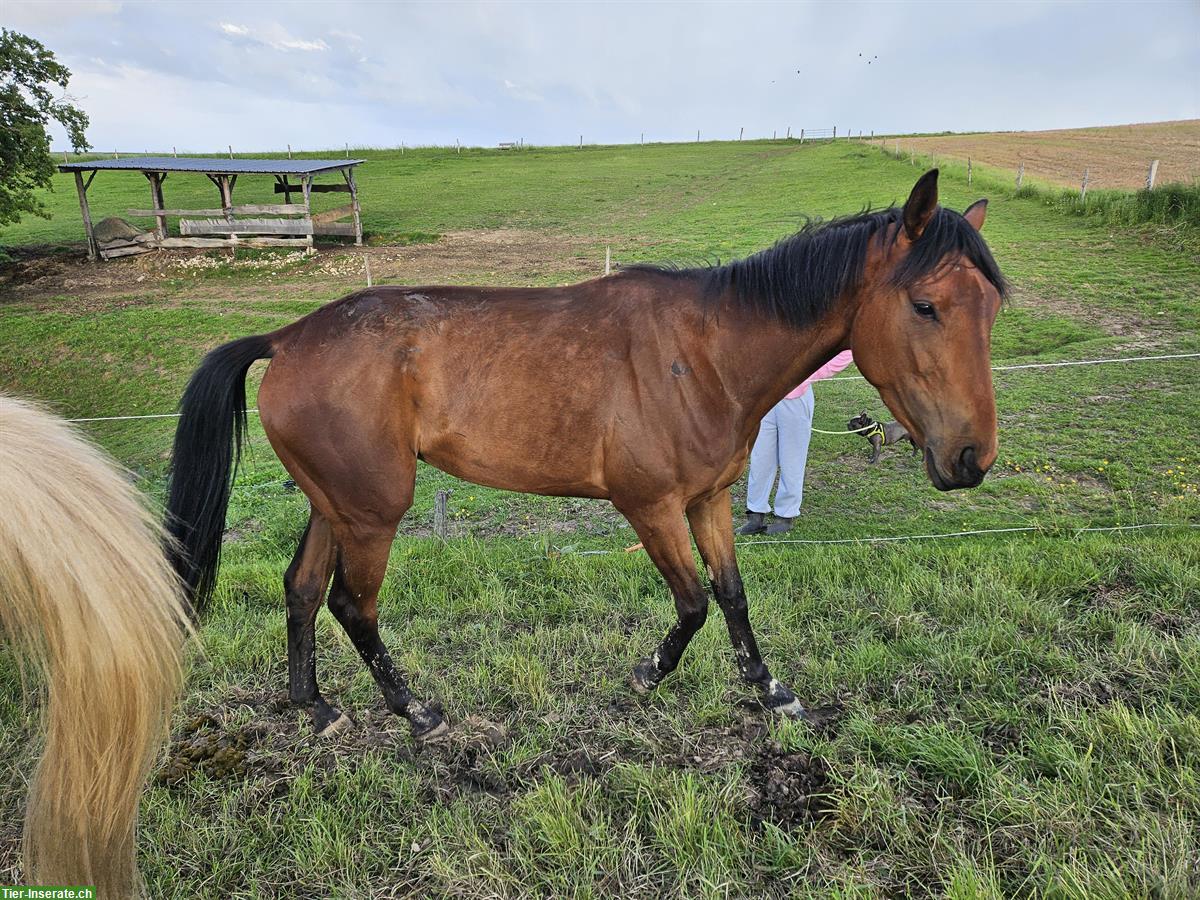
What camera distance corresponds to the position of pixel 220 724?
311cm

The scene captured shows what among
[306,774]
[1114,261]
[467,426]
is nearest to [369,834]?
[306,774]

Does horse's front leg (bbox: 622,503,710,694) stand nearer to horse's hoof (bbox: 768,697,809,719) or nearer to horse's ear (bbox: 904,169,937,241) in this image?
horse's hoof (bbox: 768,697,809,719)

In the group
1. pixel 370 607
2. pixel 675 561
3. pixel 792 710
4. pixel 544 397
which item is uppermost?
pixel 544 397

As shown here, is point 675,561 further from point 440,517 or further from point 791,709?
point 440,517

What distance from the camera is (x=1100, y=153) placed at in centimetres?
3259

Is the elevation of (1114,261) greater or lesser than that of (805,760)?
greater

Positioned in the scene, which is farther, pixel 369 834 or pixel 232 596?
pixel 232 596

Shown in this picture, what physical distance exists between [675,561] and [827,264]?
1.35 metres

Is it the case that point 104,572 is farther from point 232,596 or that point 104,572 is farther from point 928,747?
point 232,596

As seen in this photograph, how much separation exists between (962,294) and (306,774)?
3.04 metres

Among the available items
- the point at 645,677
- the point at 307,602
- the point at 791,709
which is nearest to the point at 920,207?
the point at 791,709

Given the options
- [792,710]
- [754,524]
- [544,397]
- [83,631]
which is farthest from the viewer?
[754,524]

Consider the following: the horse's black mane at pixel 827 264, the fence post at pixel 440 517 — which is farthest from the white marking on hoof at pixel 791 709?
the fence post at pixel 440 517

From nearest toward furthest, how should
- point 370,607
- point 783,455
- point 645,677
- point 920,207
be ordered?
point 920,207 → point 370,607 → point 645,677 → point 783,455
